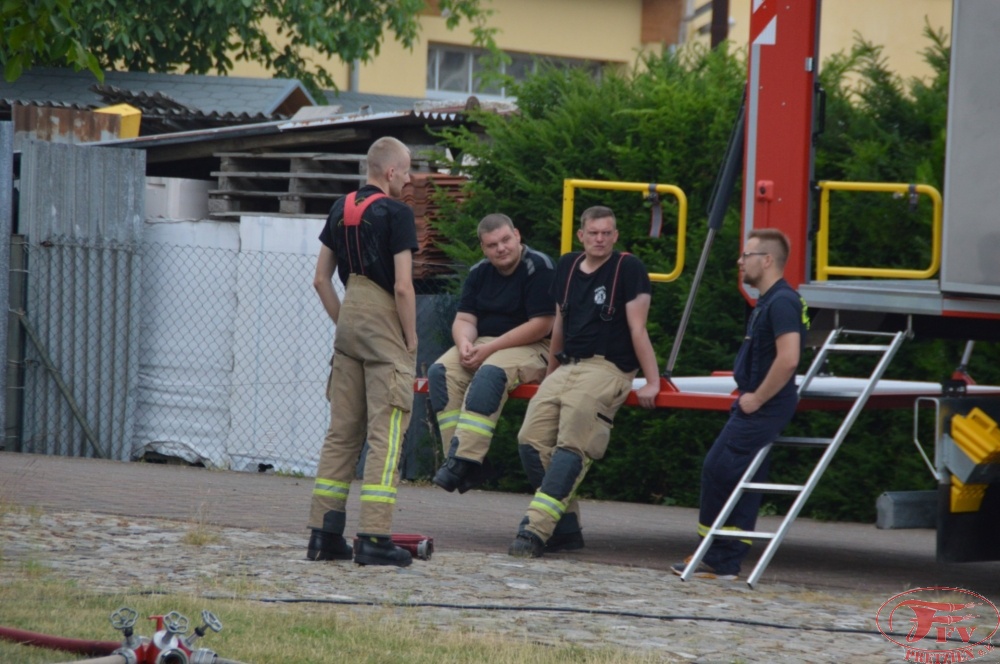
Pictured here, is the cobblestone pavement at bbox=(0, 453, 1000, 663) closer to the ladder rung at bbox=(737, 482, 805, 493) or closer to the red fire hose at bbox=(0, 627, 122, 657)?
the ladder rung at bbox=(737, 482, 805, 493)

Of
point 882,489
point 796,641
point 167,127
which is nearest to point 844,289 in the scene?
point 796,641

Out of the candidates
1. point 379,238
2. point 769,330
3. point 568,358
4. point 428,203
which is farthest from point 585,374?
point 428,203

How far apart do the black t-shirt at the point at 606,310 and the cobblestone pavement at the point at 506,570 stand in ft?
3.66

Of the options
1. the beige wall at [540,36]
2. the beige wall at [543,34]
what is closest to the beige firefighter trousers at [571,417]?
the beige wall at [540,36]

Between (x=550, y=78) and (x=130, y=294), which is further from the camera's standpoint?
(x=130, y=294)

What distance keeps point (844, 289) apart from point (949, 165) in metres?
1.05

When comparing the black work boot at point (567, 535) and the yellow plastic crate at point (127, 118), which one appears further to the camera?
the yellow plastic crate at point (127, 118)

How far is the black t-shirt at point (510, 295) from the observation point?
8.62 meters

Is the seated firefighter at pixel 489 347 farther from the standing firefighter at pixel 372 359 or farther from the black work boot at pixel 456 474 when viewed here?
the standing firefighter at pixel 372 359

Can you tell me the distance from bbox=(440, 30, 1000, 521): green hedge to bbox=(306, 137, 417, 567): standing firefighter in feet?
12.6

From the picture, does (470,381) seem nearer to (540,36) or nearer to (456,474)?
(456,474)

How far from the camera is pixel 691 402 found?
8008 mm

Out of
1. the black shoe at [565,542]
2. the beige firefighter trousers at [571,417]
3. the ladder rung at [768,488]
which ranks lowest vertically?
the black shoe at [565,542]

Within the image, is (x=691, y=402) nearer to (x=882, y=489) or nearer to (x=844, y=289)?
(x=844, y=289)
